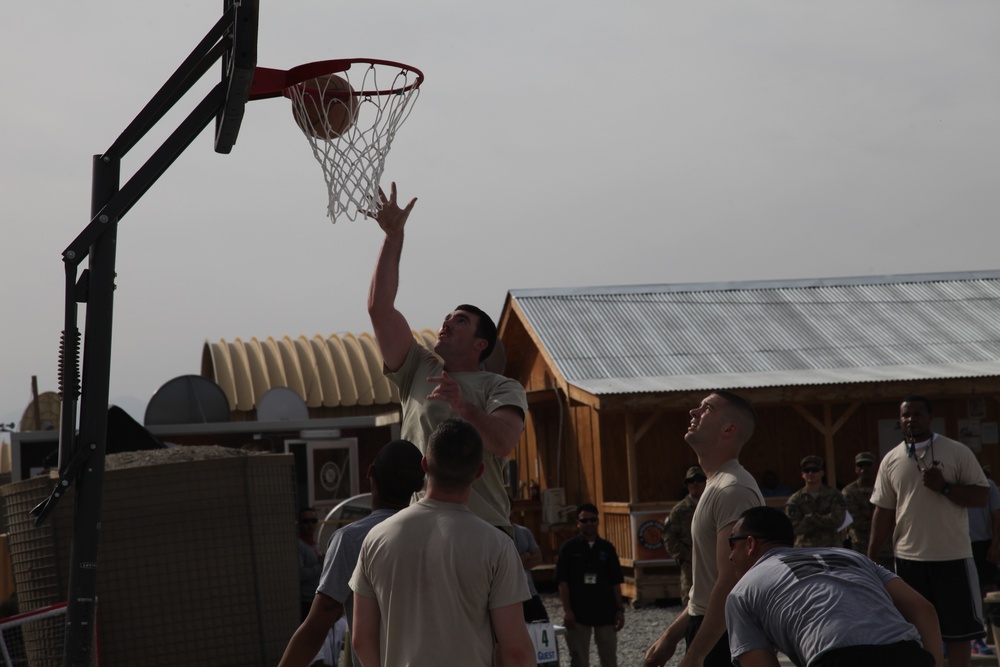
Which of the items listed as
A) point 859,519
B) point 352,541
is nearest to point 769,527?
point 352,541

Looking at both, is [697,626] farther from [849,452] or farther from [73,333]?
[849,452]

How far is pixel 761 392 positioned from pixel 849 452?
10.7 ft

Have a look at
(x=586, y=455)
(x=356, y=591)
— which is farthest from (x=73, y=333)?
(x=586, y=455)

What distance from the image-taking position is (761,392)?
1898cm

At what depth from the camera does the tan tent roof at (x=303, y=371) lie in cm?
2914

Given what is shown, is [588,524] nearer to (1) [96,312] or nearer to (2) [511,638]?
(1) [96,312]

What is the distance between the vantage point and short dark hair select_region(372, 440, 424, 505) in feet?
16.3

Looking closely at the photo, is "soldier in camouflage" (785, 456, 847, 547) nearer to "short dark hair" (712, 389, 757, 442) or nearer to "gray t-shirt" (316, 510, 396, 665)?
"short dark hair" (712, 389, 757, 442)

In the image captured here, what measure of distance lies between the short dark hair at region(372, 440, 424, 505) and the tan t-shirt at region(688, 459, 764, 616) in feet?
5.05

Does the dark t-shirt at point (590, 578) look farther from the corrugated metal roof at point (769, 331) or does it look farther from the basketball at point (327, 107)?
the corrugated metal roof at point (769, 331)

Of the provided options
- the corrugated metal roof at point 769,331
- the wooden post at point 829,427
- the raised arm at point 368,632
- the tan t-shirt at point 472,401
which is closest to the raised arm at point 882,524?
the tan t-shirt at point 472,401

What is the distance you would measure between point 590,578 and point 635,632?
374 centimetres

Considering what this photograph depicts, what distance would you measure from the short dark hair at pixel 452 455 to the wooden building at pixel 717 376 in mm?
14521

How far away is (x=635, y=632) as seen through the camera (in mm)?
15125
